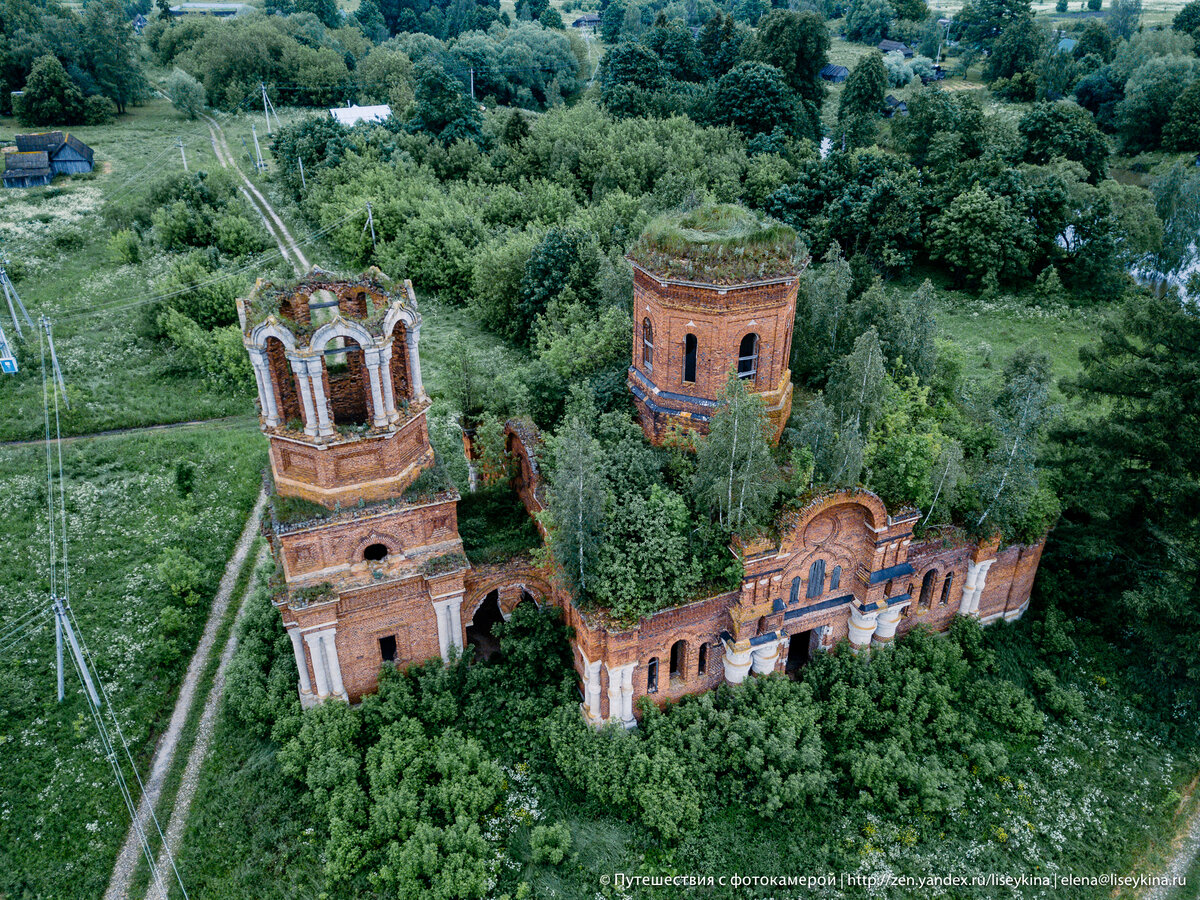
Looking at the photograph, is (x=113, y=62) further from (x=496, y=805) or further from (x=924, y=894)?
(x=924, y=894)

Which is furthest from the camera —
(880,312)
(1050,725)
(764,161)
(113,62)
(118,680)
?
(113,62)

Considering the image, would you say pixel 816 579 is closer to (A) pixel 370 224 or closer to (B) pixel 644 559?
(B) pixel 644 559

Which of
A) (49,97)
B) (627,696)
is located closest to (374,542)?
(627,696)

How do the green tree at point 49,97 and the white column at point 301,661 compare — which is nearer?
the white column at point 301,661

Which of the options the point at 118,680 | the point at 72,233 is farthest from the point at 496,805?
the point at 72,233

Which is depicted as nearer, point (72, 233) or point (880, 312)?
point (880, 312)

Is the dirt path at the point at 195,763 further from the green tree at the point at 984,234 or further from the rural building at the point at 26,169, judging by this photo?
the rural building at the point at 26,169

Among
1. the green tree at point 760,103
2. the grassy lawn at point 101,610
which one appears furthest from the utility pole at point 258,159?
the grassy lawn at point 101,610
